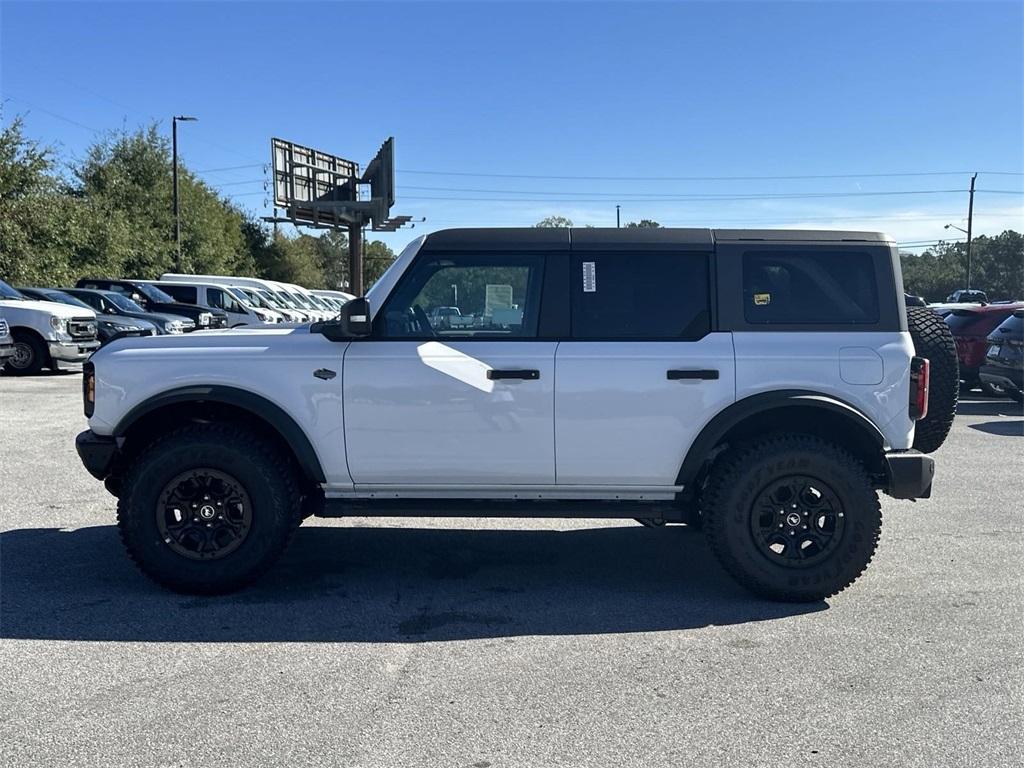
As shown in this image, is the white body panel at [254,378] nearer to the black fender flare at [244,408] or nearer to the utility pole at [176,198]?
the black fender flare at [244,408]

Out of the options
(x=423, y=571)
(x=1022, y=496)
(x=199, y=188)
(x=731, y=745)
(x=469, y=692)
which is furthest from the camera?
(x=199, y=188)

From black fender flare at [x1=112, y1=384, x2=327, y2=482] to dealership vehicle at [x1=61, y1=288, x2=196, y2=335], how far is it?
15.3 m

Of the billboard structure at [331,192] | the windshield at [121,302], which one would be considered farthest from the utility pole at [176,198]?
the windshield at [121,302]

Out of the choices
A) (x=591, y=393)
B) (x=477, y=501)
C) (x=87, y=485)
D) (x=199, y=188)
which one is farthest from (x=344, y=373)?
(x=199, y=188)

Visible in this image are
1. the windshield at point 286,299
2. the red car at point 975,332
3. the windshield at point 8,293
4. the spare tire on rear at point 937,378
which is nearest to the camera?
the spare tire on rear at point 937,378

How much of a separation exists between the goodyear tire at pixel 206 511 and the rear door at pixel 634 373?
1.58 metres

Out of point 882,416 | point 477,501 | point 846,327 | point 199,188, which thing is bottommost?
point 477,501

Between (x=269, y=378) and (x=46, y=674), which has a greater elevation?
(x=269, y=378)

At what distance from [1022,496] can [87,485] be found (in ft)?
25.4

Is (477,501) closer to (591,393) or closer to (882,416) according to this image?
(591,393)

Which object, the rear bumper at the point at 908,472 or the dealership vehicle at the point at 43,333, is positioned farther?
the dealership vehicle at the point at 43,333

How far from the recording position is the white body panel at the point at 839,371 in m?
4.80

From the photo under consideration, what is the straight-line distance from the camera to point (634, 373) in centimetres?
479

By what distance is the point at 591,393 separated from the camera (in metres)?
4.80
